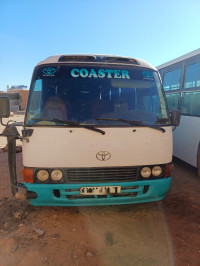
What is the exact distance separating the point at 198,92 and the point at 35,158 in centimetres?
420

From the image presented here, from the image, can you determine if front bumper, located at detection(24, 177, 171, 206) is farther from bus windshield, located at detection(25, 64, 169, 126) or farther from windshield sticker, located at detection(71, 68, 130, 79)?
windshield sticker, located at detection(71, 68, 130, 79)

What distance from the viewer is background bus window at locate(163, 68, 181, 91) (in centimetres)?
652

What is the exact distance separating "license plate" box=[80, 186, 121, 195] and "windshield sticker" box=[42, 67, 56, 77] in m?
1.75

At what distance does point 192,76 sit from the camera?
19.2ft

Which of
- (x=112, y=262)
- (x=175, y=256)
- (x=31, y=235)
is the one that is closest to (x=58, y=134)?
(x=31, y=235)

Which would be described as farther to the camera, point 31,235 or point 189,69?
point 189,69

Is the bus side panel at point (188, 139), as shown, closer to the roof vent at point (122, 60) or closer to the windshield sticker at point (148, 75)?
the windshield sticker at point (148, 75)

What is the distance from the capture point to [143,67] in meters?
3.82

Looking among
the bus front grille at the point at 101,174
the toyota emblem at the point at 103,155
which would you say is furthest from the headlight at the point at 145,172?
the toyota emblem at the point at 103,155

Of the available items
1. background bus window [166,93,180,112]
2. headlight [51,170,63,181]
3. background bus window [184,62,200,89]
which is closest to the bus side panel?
background bus window [166,93,180,112]

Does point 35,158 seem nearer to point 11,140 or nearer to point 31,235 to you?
point 11,140

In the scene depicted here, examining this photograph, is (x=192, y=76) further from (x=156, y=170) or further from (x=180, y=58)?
(x=156, y=170)

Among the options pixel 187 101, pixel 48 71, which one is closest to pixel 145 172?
pixel 48 71

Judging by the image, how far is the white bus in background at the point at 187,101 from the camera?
5609mm
